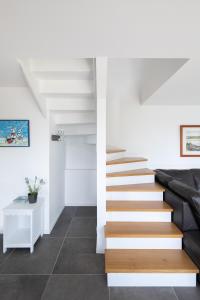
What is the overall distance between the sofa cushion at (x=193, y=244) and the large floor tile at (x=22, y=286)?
1.47 meters

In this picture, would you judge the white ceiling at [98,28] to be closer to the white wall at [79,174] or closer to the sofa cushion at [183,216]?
the sofa cushion at [183,216]

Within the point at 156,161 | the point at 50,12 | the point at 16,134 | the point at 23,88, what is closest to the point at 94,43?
the point at 50,12

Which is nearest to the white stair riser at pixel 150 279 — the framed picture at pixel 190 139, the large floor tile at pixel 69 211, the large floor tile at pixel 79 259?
the large floor tile at pixel 79 259

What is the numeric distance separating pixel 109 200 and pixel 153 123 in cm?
208

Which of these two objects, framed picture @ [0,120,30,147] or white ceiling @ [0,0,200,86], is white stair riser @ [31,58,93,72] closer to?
white ceiling @ [0,0,200,86]

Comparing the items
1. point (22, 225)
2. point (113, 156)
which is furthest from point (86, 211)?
point (22, 225)

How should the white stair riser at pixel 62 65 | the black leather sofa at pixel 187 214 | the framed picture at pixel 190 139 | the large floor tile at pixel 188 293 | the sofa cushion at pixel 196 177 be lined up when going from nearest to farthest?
the large floor tile at pixel 188 293, the black leather sofa at pixel 187 214, the white stair riser at pixel 62 65, the sofa cushion at pixel 196 177, the framed picture at pixel 190 139

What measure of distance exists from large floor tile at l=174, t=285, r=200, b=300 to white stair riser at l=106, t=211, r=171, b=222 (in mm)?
746

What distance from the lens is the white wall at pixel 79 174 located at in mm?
4309

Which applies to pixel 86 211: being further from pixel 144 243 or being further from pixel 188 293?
pixel 188 293

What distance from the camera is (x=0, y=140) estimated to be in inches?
115

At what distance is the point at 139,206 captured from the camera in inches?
98.9

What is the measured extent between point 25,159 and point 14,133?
0.42 metres

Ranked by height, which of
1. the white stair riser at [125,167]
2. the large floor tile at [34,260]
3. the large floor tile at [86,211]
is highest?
the white stair riser at [125,167]
